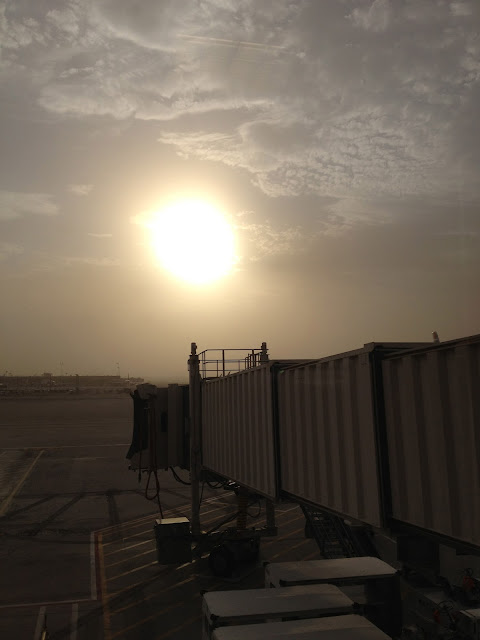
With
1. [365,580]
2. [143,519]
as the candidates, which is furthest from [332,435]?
[143,519]

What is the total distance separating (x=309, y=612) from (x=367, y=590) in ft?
8.11

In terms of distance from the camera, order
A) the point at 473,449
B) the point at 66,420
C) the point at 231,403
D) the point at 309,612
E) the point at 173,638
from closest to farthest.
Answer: the point at 473,449 → the point at 309,612 → the point at 173,638 → the point at 231,403 → the point at 66,420

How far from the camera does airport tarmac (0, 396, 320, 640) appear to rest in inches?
536

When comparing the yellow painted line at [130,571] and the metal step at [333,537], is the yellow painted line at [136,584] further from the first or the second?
the metal step at [333,537]

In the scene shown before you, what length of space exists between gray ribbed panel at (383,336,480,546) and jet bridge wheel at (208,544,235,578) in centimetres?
1131

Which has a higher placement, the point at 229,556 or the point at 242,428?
the point at 242,428

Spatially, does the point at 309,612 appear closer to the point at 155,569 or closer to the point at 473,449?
the point at 473,449

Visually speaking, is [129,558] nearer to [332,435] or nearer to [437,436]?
[332,435]

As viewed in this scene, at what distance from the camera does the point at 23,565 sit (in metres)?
18.1

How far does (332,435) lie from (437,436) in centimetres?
266

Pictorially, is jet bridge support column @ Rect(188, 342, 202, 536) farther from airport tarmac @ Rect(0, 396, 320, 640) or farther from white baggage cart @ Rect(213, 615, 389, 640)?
white baggage cart @ Rect(213, 615, 389, 640)

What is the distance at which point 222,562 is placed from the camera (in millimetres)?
16953

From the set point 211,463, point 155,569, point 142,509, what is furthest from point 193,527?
point 142,509

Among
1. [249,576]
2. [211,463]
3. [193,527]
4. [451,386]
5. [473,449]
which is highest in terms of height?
[451,386]
